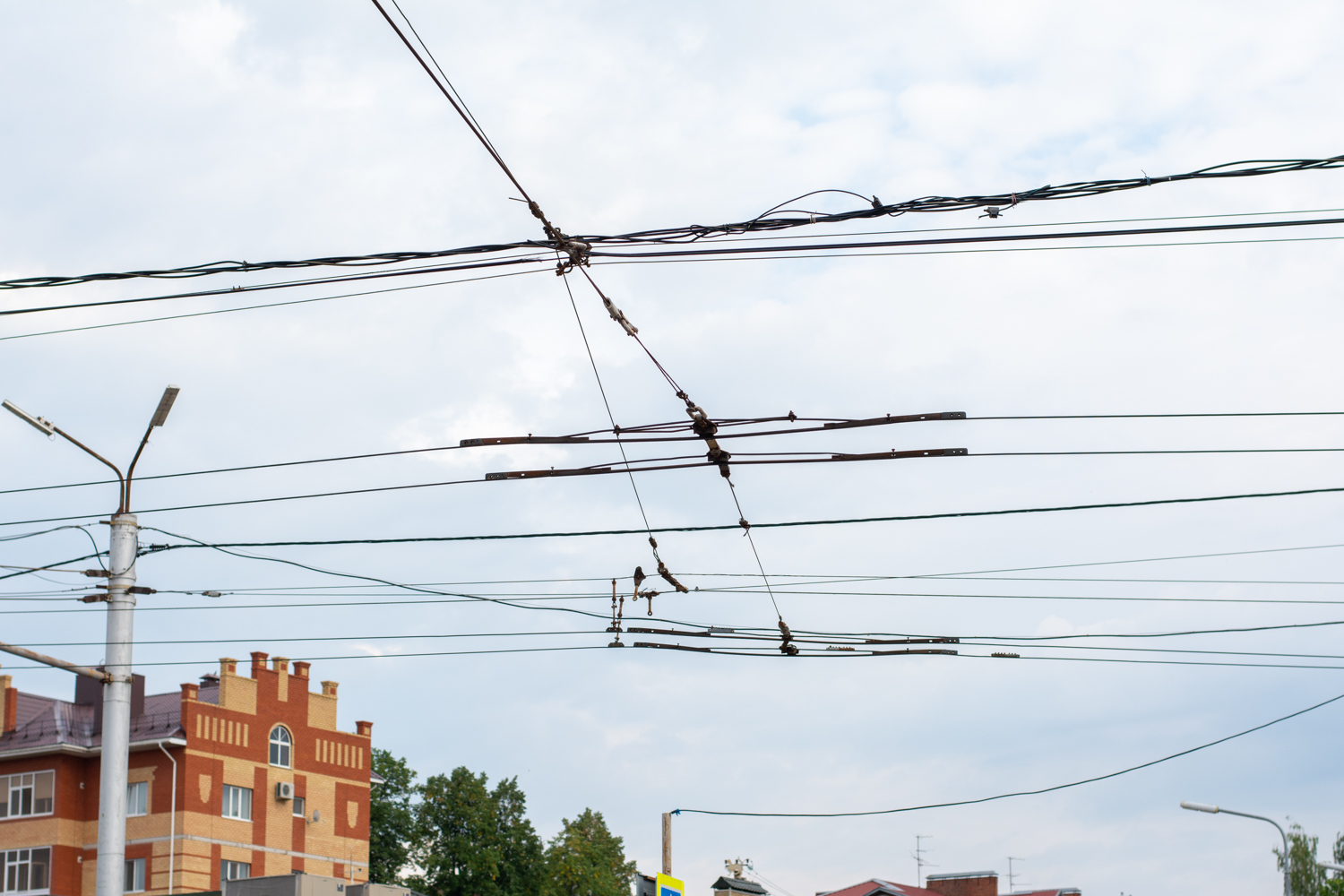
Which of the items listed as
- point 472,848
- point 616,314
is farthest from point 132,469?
point 472,848

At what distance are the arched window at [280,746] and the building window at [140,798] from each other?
5068 millimetres

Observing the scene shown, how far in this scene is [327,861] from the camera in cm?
5472

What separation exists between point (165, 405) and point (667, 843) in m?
19.3

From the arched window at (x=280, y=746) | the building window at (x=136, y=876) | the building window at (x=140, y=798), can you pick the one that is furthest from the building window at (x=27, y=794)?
the arched window at (x=280, y=746)

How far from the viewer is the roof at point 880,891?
55250mm

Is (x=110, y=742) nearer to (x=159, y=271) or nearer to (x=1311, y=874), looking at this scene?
(x=159, y=271)

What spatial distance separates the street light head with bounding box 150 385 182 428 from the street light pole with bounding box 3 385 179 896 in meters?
1.04

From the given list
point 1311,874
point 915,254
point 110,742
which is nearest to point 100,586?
point 110,742

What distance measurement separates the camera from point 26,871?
49.2m

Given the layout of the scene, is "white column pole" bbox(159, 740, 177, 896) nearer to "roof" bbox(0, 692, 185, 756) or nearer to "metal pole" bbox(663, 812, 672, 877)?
"roof" bbox(0, 692, 185, 756)

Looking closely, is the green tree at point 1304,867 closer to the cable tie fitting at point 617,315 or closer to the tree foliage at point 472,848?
the tree foliage at point 472,848

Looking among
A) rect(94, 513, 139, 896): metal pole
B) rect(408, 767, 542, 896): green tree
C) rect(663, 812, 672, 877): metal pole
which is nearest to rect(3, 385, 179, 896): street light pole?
rect(94, 513, 139, 896): metal pole

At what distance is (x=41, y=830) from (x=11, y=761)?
2989 mm

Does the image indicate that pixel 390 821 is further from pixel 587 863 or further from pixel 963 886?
pixel 963 886
